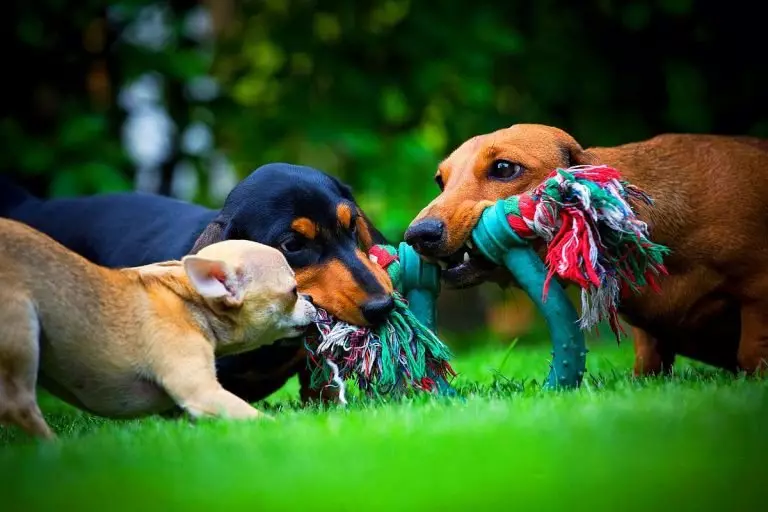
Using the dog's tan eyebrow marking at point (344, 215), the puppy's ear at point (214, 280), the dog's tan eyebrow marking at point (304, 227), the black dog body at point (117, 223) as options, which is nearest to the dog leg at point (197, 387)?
the puppy's ear at point (214, 280)

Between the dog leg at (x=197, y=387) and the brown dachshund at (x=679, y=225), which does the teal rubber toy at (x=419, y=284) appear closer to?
the brown dachshund at (x=679, y=225)

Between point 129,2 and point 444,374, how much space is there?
6.18m

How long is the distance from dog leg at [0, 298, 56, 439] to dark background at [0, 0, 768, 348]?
5.64 metres

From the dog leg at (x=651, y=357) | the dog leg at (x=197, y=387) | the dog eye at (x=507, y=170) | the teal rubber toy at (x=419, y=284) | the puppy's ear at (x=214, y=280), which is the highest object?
the dog eye at (x=507, y=170)

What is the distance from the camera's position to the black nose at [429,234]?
496 centimetres

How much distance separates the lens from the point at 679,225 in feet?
17.2

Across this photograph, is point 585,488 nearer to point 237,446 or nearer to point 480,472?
point 480,472

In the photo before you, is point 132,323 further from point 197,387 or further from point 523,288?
point 523,288

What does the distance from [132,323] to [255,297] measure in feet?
1.77

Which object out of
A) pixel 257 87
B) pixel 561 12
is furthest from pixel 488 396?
pixel 257 87

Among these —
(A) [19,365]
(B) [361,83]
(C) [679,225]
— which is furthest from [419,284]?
(B) [361,83]

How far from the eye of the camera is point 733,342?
5.42 meters

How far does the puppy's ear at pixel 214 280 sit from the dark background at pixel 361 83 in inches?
205

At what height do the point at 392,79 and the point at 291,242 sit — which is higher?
the point at 392,79
